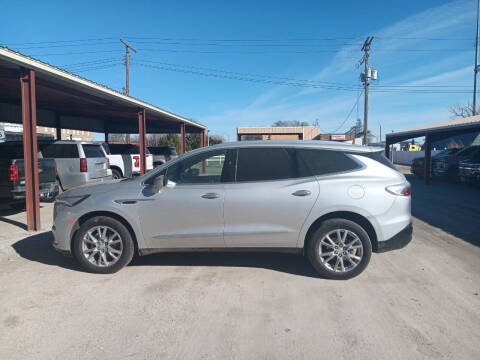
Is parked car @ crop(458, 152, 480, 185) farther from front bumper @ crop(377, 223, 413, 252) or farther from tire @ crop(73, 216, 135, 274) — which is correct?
tire @ crop(73, 216, 135, 274)

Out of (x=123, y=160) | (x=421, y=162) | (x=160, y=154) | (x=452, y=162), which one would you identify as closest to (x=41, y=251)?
(x=123, y=160)

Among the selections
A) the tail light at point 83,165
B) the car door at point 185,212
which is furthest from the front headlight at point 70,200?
the tail light at point 83,165

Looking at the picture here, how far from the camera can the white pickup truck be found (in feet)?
47.8

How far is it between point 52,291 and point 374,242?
408 cm

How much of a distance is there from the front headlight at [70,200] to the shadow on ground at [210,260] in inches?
37.7

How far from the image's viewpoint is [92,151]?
10.8 metres

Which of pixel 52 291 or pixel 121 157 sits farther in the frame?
pixel 121 157

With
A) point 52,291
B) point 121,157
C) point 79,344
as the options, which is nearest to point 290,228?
point 79,344

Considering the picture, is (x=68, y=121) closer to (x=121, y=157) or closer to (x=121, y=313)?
(x=121, y=157)

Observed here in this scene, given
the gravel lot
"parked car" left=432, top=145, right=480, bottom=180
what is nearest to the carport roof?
"parked car" left=432, top=145, right=480, bottom=180

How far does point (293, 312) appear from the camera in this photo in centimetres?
354

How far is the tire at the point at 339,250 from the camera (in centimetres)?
428

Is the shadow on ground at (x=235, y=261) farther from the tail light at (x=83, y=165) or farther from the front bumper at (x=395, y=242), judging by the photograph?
the tail light at (x=83, y=165)

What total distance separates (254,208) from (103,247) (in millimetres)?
2135
